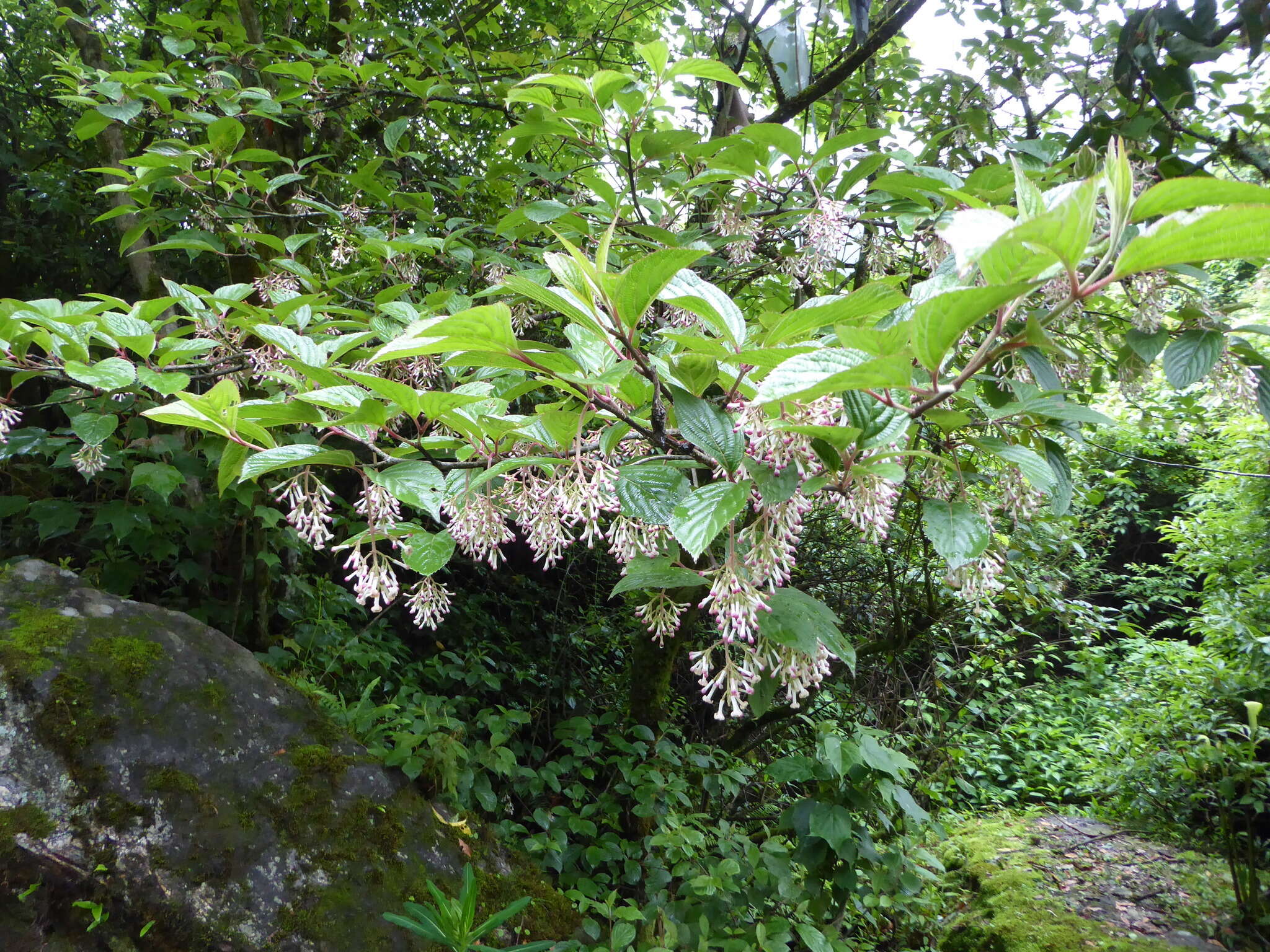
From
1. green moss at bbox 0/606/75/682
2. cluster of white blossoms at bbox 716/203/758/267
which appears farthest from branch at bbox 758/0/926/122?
green moss at bbox 0/606/75/682

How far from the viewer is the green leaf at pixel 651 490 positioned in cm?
75

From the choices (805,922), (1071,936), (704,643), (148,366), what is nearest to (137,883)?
(148,366)

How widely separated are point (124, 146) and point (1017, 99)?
13.8ft

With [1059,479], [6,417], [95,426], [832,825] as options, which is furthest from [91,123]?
[832,825]

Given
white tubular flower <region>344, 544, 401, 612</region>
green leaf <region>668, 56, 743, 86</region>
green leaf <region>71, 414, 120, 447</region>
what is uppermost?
green leaf <region>668, 56, 743, 86</region>

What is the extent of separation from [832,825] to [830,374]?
2380 mm

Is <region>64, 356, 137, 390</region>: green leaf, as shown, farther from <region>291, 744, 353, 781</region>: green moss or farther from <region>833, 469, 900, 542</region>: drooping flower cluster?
<region>291, 744, 353, 781</region>: green moss

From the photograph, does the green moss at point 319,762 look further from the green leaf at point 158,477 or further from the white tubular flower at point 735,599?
the white tubular flower at point 735,599

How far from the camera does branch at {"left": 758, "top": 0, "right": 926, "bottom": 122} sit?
2.14 metres

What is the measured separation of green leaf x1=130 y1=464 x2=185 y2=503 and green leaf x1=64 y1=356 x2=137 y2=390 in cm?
118

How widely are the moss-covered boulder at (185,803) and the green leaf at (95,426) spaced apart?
121 cm

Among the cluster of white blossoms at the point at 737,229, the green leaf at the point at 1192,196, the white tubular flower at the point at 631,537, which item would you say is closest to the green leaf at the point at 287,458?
the white tubular flower at the point at 631,537

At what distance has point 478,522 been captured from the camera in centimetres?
104

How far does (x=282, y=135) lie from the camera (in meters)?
3.81
